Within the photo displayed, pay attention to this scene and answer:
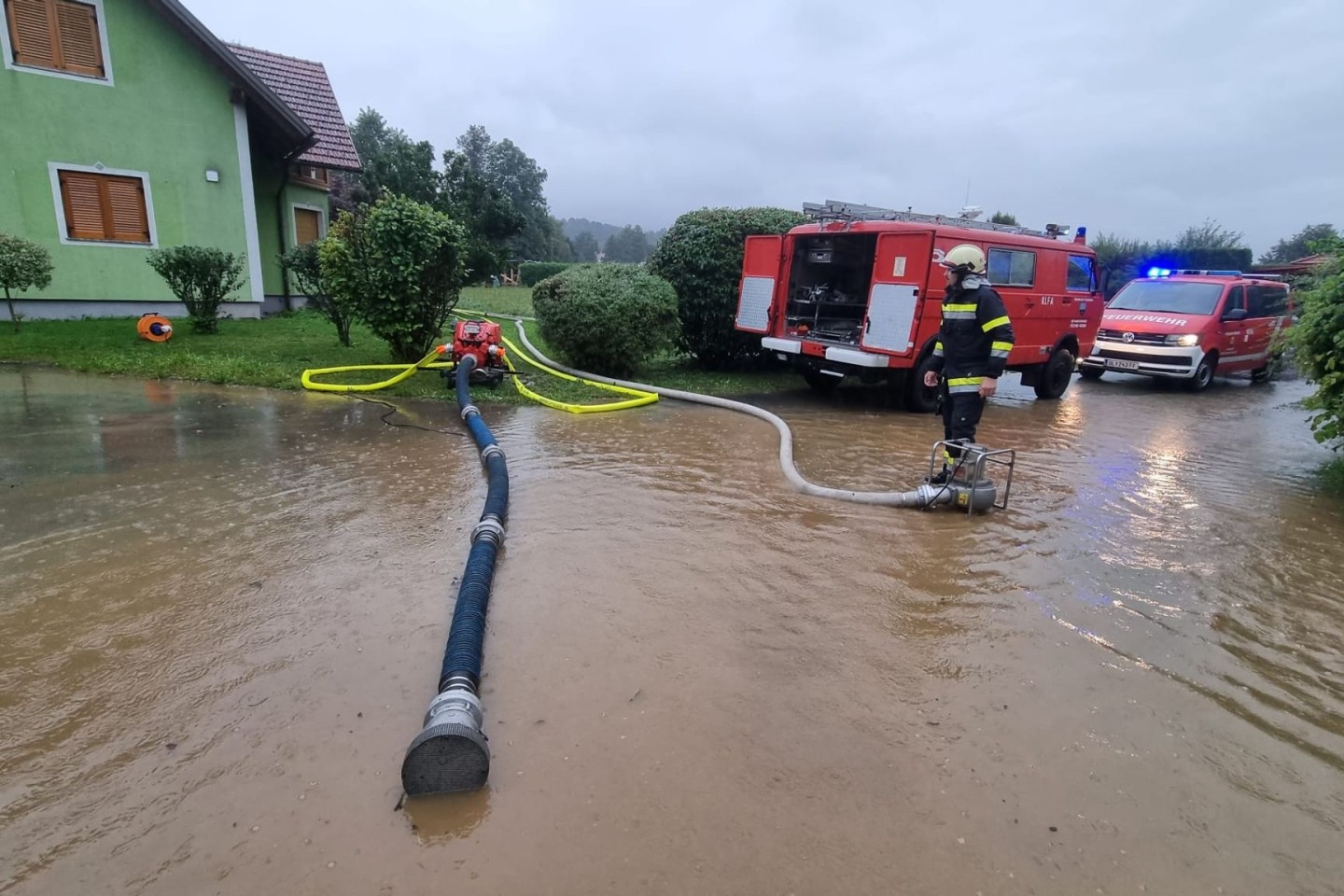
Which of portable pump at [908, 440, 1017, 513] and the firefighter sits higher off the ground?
the firefighter

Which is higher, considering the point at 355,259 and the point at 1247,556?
the point at 355,259

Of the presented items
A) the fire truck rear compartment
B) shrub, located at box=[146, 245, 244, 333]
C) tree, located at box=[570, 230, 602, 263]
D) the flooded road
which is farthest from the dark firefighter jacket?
tree, located at box=[570, 230, 602, 263]

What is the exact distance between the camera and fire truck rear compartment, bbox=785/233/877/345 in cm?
926

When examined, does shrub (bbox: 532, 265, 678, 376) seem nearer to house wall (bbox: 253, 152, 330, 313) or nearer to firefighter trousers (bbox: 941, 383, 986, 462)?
firefighter trousers (bbox: 941, 383, 986, 462)

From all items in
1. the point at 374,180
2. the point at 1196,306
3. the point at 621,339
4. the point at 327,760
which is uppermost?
the point at 374,180

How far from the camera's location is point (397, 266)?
29.3 ft

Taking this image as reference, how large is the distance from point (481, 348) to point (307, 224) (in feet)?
37.5

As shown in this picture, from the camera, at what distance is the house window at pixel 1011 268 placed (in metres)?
8.79

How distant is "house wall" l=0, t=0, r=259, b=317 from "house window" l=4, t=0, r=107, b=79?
0.18 metres

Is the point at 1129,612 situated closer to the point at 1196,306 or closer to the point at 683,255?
the point at 683,255

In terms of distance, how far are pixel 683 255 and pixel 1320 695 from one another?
8776 millimetres

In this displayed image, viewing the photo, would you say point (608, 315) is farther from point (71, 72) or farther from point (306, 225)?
point (306, 225)

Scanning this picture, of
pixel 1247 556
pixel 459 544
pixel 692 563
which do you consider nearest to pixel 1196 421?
pixel 1247 556

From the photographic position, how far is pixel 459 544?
169 inches
